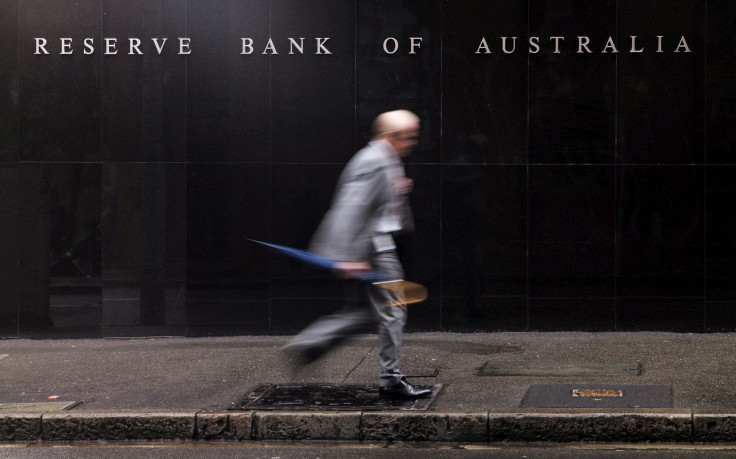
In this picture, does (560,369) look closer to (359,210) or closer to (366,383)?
(366,383)

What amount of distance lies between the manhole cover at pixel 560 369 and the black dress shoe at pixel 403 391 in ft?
3.31

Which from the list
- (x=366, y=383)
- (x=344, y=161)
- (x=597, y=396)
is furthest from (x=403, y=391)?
(x=344, y=161)

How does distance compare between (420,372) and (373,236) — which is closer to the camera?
(373,236)

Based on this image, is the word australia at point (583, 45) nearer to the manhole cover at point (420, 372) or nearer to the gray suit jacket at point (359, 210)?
the manhole cover at point (420, 372)

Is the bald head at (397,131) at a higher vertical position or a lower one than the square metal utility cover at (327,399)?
higher

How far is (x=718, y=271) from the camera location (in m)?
10.0

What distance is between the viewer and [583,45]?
397 inches

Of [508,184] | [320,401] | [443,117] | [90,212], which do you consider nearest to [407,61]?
[443,117]

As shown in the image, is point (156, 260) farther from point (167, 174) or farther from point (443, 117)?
point (443, 117)

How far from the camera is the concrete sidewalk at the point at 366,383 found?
6.37 metres

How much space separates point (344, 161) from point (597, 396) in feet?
13.4

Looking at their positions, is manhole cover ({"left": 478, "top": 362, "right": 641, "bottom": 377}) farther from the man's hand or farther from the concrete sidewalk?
the man's hand

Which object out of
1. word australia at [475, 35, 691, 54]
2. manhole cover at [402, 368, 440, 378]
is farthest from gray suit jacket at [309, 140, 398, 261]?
word australia at [475, 35, 691, 54]

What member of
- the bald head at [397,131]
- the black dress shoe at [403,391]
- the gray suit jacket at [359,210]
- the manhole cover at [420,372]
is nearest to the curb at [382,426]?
the black dress shoe at [403,391]
